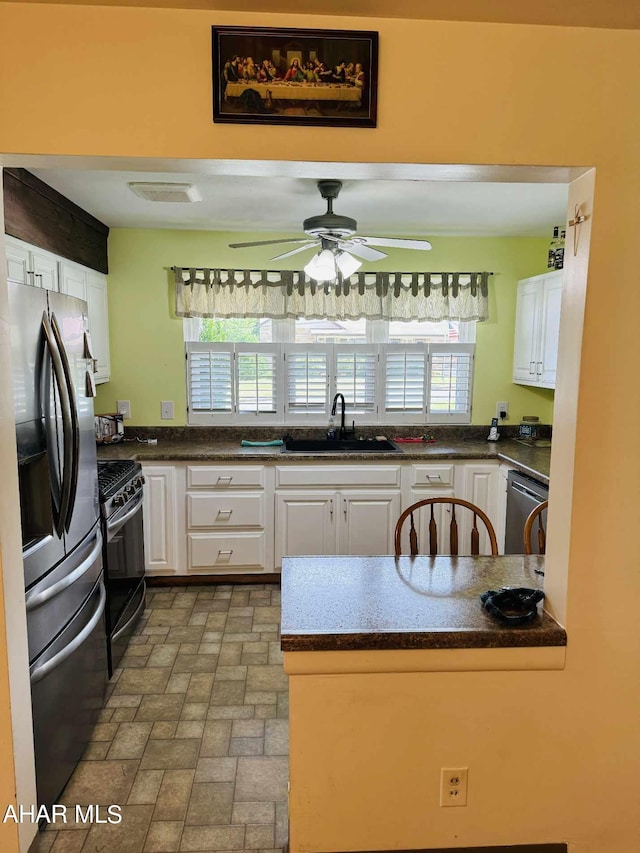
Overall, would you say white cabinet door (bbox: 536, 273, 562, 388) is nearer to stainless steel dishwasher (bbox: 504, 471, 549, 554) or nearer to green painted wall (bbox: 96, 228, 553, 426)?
green painted wall (bbox: 96, 228, 553, 426)

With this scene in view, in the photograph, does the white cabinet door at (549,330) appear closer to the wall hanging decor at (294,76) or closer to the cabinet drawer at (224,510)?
the cabinet drawer at (224,510)

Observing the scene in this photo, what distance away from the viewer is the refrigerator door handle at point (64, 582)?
170 centimetres

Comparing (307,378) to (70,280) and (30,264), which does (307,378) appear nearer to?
(70,280)

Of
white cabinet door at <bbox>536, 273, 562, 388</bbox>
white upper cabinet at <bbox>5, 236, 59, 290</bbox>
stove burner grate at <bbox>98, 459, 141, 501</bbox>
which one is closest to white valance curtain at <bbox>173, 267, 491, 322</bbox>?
white cabinet door at <bbox>536, 273, 562, 388</bbox>

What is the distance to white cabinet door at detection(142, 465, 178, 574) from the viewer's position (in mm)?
3525

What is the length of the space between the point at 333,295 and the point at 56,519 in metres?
2.68

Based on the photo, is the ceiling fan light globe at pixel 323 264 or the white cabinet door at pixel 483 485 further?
the white cabinet door at pixel 483 485

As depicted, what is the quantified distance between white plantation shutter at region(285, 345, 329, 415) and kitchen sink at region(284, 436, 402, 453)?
0.24 metres

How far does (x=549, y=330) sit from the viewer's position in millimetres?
3598

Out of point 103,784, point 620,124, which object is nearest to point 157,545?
point 103,784

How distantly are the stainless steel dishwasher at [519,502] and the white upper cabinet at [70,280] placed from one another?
2.80 meters

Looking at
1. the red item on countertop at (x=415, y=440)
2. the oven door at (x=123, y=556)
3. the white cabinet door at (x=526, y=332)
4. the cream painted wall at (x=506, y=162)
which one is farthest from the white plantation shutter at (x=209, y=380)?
the cream painted wall at (x=506, y=162)

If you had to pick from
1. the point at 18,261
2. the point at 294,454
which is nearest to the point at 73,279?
the point at 18,261

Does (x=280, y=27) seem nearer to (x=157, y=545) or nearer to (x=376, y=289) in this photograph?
(x=376, y=289)
